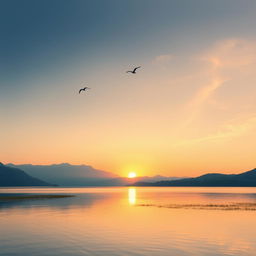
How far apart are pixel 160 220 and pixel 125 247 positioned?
86.8ft

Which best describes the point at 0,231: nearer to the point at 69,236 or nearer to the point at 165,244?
the point at 69,236

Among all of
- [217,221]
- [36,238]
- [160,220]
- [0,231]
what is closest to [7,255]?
[36,238]

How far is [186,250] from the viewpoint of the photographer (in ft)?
117

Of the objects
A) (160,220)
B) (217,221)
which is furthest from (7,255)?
(217,221)

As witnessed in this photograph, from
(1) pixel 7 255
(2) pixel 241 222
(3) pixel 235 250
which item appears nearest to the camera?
(1) pixel 7 255

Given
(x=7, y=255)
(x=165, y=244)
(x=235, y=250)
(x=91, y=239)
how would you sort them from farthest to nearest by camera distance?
(x=91, y=239)
(x=165, y=244)
(x=235, y=250)
(x=7, y=255)

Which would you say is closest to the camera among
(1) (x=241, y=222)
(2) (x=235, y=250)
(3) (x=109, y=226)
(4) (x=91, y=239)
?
(2) (x=235, y=250)

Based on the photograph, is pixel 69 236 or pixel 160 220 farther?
pixel 160 220

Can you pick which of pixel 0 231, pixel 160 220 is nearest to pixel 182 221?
pixel 160 220

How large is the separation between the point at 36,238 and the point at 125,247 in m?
13.3

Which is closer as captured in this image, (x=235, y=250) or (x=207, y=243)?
(x=235, y=250)

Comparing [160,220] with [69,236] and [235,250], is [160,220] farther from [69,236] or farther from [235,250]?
[235,250]

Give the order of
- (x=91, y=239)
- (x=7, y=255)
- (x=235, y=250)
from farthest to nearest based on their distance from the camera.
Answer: (x=91, y=239)
(x=235, y=250)
(x=7, y=255)

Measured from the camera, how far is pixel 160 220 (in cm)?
6288
